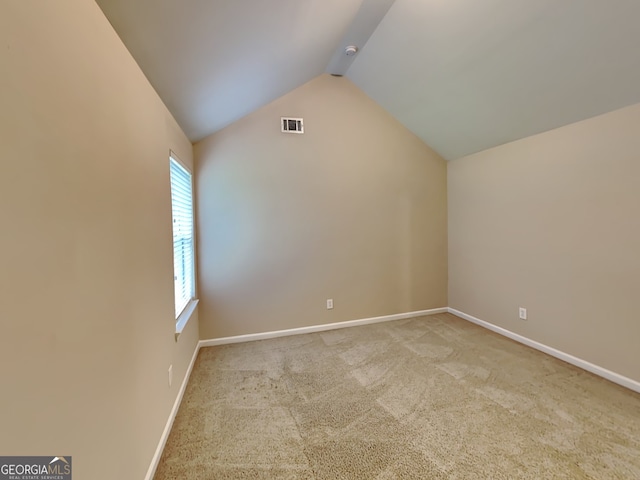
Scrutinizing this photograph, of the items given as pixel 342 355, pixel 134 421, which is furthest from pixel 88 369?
pixel 342 355

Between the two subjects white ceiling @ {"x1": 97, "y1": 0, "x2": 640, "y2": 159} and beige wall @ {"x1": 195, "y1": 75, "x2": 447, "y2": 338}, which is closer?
white ceiling @ {"x1": 97, "y1": 0, "x2": 640, "y2": 159}

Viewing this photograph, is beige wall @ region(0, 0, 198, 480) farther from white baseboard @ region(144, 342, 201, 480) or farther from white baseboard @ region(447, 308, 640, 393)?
white baseboard @ region(447, 308, 640, 393)

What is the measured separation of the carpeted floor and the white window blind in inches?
28.7

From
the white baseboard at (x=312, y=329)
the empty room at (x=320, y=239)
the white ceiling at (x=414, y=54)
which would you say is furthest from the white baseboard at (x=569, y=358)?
the white ceiling at (x=414, y=54)

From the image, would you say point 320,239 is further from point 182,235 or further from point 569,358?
point 569,358

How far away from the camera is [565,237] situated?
8.57 feet

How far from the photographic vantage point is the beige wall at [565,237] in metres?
2.21

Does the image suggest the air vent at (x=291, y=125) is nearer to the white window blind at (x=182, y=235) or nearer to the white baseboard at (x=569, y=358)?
the white window blind at (x=182, y=235)

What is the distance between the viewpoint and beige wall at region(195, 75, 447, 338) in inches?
121

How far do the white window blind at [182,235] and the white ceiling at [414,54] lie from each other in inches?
18.7

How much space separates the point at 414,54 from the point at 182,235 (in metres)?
2.77

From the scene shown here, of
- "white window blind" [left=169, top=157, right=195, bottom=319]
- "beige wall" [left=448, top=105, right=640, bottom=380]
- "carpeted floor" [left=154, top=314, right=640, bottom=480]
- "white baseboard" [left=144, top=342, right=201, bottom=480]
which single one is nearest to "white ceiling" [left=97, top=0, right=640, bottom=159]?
"beige wall" [left=448, top=105, right=640, bottom=380]

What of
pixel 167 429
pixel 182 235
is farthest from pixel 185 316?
pixel 167 429

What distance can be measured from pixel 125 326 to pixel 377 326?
2930 mm
